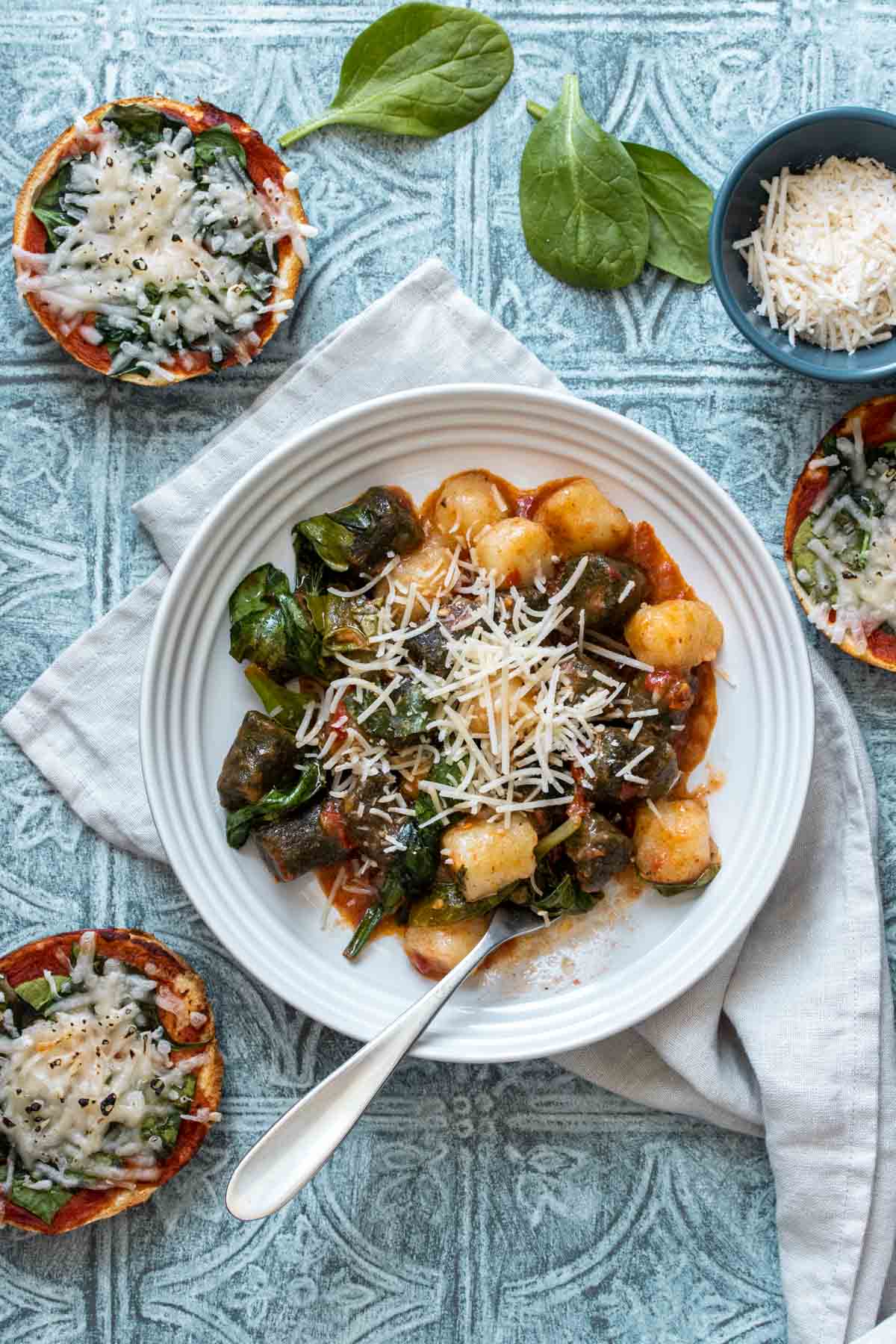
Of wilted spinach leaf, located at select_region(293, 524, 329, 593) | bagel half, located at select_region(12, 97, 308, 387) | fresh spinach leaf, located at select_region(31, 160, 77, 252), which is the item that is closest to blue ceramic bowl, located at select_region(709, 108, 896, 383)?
bagel half, located at select_region(12, 97, 308, 387)

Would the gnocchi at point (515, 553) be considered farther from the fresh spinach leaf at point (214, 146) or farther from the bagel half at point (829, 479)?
the fresh spinach leaf at point (214, 146)

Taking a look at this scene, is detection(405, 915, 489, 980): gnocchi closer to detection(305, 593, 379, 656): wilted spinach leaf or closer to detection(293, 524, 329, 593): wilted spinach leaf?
detection(305, 593, 379, 656): wilted spinach leaf

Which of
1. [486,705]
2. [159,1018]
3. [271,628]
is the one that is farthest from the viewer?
[159,1018]

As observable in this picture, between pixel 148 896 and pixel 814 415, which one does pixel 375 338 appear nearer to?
pixel 814 415

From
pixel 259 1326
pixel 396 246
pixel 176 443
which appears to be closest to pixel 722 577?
pixel 396 246

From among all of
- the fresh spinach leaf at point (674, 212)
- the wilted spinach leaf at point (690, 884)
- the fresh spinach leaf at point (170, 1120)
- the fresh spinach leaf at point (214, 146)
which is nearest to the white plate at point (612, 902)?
the wilted spinach leaf at point (690, 884)

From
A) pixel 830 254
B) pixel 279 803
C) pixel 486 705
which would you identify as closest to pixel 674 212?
pixel 830 254

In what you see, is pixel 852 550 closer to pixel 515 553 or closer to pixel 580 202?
pixel 515 553
